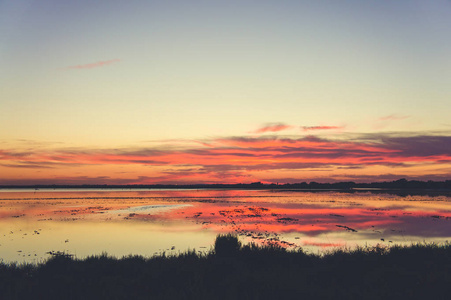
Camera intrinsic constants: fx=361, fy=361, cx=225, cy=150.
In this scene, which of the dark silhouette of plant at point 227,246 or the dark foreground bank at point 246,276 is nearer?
the dark foreground bank at point 246,276

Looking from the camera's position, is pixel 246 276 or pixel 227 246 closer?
pixel 246 276

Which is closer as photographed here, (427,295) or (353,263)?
(427,295)

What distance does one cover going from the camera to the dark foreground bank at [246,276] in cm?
1348

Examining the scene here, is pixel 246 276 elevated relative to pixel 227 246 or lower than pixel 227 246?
elevated

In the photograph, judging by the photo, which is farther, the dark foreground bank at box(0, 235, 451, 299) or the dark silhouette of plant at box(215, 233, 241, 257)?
the dark silhouette of plant at box(215, 233, 241, 257)

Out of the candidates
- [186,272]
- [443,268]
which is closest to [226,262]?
[186,272]

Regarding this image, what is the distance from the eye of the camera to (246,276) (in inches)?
613

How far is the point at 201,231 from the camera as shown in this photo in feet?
105

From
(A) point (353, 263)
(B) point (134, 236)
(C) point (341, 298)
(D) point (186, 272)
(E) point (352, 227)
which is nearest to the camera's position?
(C) point (341, 298)

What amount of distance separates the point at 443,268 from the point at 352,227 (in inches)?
714

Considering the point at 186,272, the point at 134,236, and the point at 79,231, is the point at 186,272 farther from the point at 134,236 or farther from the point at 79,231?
the point at 79,231

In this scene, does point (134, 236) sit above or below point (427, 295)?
below

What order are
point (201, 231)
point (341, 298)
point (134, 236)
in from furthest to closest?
point (201, 231)
point (134, 236)
point (341, 298)

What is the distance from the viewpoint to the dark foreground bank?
44.2ft
